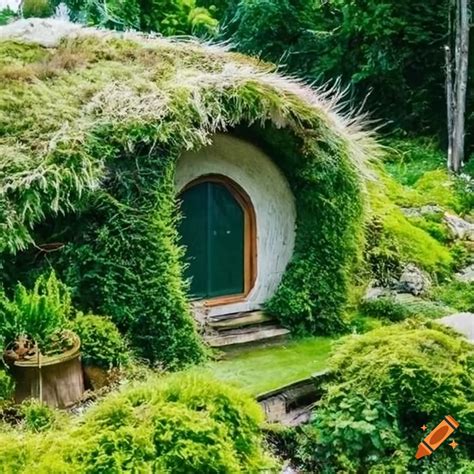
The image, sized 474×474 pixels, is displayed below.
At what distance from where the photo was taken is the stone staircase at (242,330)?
6.93m

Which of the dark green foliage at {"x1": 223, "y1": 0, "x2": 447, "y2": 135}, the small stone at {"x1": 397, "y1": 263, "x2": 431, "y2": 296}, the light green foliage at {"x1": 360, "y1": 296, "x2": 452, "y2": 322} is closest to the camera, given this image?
the light green foliage at {"x1": 360, "y1": 296, "x2": 452, "y2": 322}

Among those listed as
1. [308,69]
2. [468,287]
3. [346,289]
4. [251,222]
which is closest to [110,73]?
[251,222]

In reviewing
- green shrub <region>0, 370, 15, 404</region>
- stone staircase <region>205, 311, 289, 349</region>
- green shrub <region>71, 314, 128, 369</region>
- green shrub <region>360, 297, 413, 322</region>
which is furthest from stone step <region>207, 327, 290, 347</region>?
green shrub <region>0, 370, 15, 404</region>

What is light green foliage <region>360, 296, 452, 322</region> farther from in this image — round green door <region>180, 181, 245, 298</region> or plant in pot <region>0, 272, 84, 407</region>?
plant in pot <region>0, 272, 84, 407</region>

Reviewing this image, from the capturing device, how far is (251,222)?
7609mm

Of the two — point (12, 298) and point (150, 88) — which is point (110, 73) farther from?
point (12, 298)

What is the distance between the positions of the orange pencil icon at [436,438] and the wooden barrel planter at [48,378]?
2632 mm

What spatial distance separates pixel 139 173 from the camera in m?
5.98

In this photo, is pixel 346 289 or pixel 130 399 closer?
pixel 130 399

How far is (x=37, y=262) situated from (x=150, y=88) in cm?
196

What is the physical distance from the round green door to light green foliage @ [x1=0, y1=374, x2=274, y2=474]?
295 cm

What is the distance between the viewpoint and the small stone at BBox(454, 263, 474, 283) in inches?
385

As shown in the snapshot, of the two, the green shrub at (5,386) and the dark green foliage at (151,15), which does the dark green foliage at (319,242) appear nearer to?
the green shrub at (5,386)

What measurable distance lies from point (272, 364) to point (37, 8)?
658 inches
